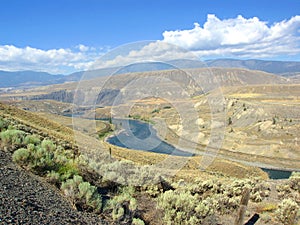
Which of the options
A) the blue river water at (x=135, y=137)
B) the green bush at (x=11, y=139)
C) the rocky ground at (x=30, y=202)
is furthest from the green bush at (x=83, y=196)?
the blue river water at (x=135, y=137)

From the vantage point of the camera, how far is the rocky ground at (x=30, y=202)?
6.82 m

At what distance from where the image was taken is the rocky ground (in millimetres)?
6824

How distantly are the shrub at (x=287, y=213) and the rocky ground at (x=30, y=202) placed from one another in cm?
871

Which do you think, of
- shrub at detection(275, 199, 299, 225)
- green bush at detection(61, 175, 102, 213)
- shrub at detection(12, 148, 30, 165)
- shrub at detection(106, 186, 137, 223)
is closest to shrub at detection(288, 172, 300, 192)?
shrub at detection(275, 199, 299, 225)

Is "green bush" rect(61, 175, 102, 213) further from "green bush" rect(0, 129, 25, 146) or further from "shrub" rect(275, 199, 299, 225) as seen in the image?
"shrub" rect(275, 199, 299, 225)

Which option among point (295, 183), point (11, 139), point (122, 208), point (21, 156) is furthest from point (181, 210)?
point (295, 183)

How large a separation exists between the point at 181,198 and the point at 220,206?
11.6ft

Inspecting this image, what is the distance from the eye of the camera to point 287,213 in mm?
13312

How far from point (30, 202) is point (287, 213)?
36.2 ft

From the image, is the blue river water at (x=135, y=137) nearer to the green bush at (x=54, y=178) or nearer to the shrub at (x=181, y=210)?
the shrub at (x=181, y=210)

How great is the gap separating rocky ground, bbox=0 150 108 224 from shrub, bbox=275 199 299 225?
8.71m

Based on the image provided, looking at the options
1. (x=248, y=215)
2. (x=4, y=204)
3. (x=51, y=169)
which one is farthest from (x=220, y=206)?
(x=4, y=204)

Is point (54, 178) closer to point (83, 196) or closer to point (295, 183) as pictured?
point (83, 196)

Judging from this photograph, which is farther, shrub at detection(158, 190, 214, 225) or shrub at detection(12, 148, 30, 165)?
shrub at detection(158, 190, 214, 225)
